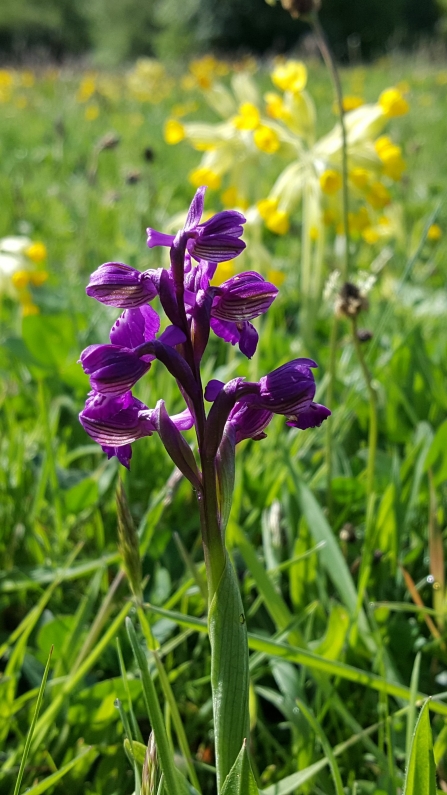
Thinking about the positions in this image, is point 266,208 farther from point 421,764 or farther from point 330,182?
point 421,764

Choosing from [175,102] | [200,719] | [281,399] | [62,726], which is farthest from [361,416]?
[175,102]

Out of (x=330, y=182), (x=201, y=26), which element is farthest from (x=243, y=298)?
(x=201, y=26)

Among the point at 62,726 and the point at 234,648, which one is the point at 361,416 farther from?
the point at 234,648

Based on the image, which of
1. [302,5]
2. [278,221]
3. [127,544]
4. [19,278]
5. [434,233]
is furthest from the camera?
[434,233]

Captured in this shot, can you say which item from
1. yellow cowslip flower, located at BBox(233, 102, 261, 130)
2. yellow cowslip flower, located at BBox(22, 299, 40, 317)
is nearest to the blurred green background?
yellow cowslip flower, located at BBox(22, 299, 40, 317)

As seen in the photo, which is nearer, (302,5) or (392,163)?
(302,5)

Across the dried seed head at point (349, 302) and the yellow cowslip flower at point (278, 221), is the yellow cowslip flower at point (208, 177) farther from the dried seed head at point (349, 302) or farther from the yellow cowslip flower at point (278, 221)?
the dried seed head at point (349, 302)

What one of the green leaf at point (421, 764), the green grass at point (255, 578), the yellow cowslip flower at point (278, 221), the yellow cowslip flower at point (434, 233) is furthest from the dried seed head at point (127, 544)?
the yellow cowslip flower at point (434, 233)
